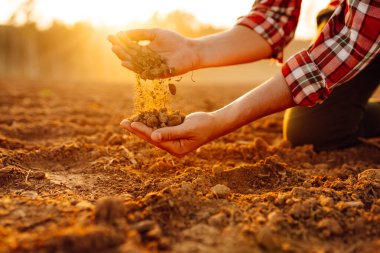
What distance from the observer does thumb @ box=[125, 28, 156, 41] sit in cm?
214

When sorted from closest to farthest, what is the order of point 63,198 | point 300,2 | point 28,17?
point 63,198, point 300,2, point 28,17

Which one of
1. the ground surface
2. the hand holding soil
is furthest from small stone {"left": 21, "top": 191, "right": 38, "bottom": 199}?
the hand holding soil

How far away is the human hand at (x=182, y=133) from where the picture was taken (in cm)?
183

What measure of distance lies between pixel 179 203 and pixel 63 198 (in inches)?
21.1

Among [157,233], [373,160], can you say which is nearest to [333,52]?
[373,160]

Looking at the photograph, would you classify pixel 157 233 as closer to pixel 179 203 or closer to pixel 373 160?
pixel 179 203

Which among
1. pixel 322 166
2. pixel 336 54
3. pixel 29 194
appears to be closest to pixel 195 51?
pixel 336 54

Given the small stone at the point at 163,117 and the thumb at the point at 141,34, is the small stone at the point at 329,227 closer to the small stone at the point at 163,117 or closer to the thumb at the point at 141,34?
the small stone at the point at 163,117

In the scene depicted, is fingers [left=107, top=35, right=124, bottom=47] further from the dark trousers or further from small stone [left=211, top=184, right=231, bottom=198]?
the dark trousers

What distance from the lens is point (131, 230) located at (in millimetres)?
1254

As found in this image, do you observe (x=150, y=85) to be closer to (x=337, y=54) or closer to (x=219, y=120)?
(x=219, y=120)

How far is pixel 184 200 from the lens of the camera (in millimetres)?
1504

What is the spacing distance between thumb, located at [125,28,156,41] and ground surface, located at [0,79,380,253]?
721 mm

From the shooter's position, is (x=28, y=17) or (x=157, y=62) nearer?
(x=157, y=62)
